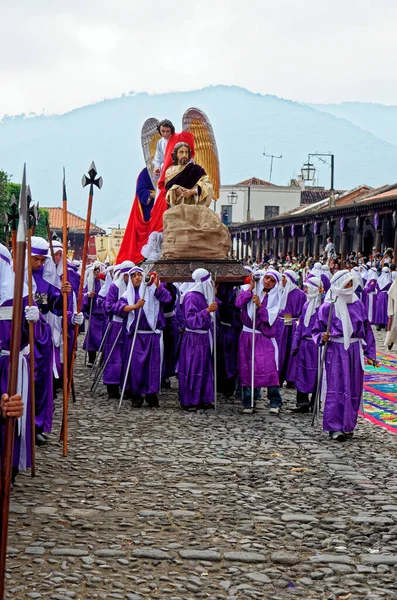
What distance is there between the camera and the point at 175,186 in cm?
1186

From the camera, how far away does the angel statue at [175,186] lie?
11.4 m

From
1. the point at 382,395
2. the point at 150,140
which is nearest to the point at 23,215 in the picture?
the point at 382,395

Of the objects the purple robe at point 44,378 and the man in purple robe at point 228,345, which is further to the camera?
the man in purple robe at point 228,345

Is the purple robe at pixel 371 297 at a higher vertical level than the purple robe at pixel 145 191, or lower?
lower

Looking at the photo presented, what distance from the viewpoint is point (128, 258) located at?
13.5 meters

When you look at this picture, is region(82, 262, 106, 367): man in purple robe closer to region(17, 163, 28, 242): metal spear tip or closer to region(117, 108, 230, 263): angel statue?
region(117, 108, 230, 263): angel statue

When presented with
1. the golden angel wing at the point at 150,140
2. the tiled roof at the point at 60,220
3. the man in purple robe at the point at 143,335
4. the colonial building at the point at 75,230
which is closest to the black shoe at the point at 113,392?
the man in purple robe at the point at 143,335

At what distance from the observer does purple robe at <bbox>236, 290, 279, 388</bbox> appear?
32.6 feet

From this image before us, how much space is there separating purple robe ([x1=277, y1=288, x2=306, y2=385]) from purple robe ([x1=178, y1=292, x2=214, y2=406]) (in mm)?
1306

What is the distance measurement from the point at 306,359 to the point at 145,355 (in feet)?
6.15

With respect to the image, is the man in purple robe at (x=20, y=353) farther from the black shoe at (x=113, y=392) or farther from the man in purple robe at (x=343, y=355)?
the black shoe at (x=113, y=392)

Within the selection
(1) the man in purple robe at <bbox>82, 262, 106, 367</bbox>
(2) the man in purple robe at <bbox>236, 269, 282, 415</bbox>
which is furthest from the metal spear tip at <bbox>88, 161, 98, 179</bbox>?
(1) the man in purple robe at <bbox>82, 262, 106, 367</bbox>

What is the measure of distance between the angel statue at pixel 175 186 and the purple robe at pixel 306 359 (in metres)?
1.82

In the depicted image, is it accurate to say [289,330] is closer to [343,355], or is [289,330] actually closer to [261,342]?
[261,342]
